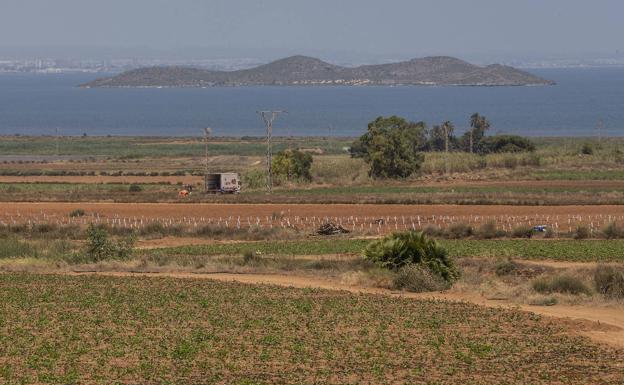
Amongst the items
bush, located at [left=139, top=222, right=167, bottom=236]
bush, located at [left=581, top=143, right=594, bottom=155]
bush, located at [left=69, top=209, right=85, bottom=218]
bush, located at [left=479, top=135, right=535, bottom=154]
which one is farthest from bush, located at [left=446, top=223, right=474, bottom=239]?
bush, located at [left=479, top=135, right=535, bottom=154]

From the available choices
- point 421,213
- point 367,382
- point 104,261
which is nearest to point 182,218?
point 421,213

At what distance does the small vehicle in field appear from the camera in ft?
231

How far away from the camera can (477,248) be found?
4119 centimetres

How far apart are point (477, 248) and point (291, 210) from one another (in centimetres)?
1785

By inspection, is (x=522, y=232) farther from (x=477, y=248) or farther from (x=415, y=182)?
(x=415, y=182)

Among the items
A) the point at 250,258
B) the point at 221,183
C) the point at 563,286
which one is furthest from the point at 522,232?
the point at 221,183

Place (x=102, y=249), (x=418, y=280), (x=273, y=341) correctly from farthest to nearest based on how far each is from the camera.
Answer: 1. (x=102, y=249)
2. (x=418, y=280)
3. (x=273, y=341)

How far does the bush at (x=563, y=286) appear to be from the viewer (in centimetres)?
3050

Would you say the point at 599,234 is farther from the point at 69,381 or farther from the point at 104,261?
the point at 69,381

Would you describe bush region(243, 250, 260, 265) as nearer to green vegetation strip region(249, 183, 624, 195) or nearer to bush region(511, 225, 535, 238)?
bush region(511, 225, 535, 238)

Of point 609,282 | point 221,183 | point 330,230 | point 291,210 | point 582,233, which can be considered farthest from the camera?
point 221,183

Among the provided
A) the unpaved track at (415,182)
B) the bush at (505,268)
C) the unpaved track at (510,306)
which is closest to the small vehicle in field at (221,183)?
the unpaved track at (415,182)

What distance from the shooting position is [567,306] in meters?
28.6

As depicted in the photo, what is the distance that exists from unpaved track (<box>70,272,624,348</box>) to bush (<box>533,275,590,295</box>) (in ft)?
6.08
